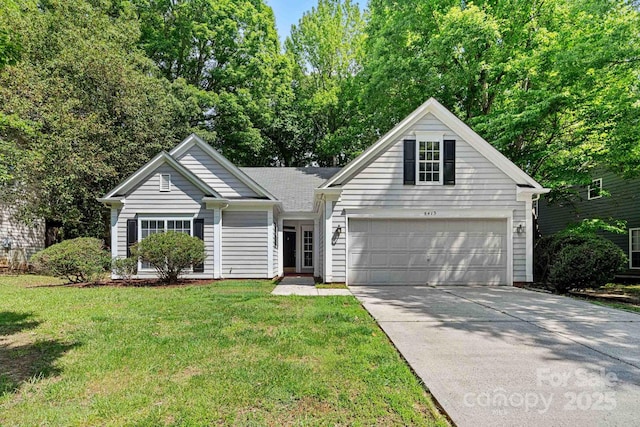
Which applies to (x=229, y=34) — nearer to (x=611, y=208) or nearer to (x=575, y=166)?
(x=575, y=166)

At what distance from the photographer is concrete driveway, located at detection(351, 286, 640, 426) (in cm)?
291

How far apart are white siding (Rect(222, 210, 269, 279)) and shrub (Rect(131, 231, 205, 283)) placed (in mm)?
1522

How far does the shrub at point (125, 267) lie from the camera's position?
Answer: 11.0 m

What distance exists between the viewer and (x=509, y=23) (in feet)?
46.5

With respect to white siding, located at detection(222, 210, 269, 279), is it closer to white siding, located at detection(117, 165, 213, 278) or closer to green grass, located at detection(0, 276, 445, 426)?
white siding, located at detection(117, 165, 213, 278)

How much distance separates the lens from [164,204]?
12.1 metres

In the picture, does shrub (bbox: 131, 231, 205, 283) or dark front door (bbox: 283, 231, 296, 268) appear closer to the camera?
shrub (bbox: 131, 231, 205, 283)

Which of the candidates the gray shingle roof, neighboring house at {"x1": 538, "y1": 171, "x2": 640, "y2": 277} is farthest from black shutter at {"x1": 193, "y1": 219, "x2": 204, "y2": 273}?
neighboring house at {"x1": 538, "y1": 171, "x2": 640, "y2": 277}

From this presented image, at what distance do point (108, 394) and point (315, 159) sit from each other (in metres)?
24.3

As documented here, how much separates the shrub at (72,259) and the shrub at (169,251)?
1273 millimetres

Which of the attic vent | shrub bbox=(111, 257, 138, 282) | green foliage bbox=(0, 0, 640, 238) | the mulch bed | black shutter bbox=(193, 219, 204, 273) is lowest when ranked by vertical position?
the mulch bed

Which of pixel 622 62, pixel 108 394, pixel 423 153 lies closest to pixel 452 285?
pixel 423 153

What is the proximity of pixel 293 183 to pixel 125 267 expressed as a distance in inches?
305

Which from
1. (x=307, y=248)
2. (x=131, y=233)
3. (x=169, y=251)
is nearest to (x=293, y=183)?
(x=307, y=248)
